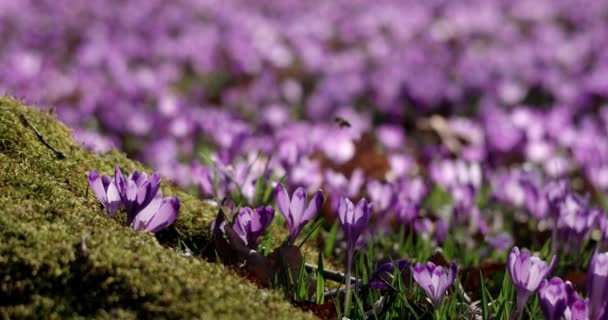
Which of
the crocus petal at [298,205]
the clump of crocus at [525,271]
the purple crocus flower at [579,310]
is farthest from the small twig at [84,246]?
the purple crocus flower at [579,310]

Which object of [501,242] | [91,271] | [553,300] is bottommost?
[501,242]

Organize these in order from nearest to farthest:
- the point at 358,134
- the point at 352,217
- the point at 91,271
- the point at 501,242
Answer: the point at 91,271
the point at 352,217
the point at 501,242
the point at 358,134

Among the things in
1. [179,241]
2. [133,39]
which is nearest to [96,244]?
[179,241]

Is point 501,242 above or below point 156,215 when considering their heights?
below

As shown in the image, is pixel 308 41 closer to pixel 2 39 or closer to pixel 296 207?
pixel 2 39

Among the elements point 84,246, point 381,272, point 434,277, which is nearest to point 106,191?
point 84,246

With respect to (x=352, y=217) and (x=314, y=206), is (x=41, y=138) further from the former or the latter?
(x=352, y=217)

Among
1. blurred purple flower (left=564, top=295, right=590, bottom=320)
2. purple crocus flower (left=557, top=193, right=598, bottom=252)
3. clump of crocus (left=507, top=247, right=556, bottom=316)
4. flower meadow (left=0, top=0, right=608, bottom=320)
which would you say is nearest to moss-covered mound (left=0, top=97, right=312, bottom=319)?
flower meadow (left=0, top=0, right=608, bottom=320)

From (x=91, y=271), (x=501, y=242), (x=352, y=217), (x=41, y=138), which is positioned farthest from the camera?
(x=501, y=242)
